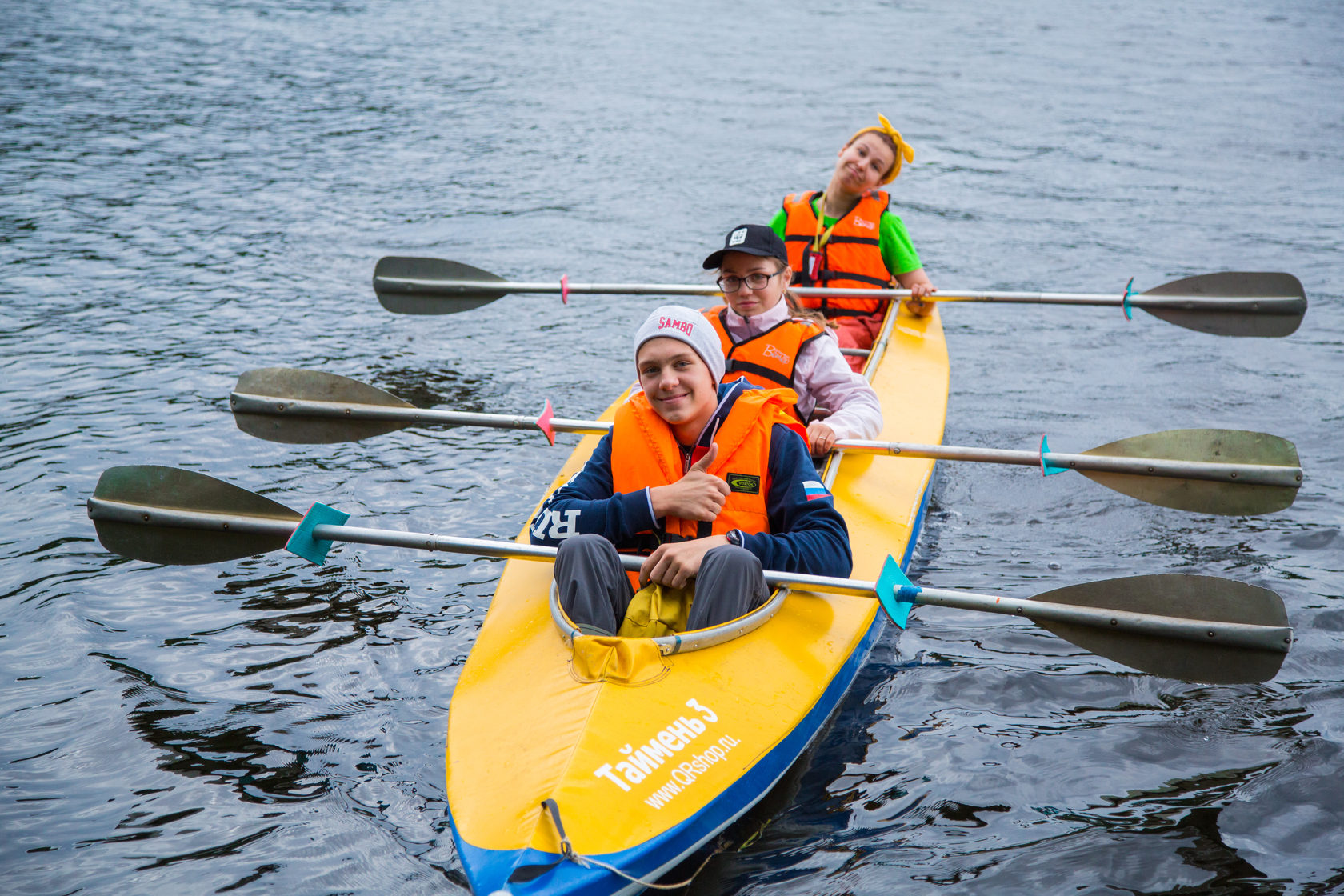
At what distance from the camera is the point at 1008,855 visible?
3.11 meters

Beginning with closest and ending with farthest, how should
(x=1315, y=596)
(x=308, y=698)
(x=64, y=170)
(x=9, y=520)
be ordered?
(x=308, y=698)
(x=1315, y=596)
(x=9, y=520)
(x=64, y=170)

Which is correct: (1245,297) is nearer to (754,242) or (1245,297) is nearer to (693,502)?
(754,242)

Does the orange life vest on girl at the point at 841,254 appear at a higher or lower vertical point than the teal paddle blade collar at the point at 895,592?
higher

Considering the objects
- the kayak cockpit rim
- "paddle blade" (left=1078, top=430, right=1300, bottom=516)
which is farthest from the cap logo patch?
"paddle blade" (left=1078, top=430, right=1300, bottom=516)

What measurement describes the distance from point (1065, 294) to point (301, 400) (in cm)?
389

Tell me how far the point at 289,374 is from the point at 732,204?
6763 millimetres

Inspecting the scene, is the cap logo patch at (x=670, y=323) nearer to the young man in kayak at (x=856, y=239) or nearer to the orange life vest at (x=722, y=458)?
the orange life vest at (x=722, y=458)

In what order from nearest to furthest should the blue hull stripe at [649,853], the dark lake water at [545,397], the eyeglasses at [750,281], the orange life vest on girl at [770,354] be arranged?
the blue hull stripe at [649,853] → the dark lake water at [545,397] → the eyeglasses at [750,281] → the orange life vest on girl at [770,354]

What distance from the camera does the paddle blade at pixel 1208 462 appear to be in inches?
157

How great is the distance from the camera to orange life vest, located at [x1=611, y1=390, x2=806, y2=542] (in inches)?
132

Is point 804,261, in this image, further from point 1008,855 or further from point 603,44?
point 603,44

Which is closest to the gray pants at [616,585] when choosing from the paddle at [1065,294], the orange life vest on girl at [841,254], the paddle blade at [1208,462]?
the paddle blade at [1208,462]

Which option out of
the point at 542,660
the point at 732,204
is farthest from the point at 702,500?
the point at 732,204

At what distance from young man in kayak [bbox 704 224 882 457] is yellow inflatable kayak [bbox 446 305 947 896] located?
26.8 inches
